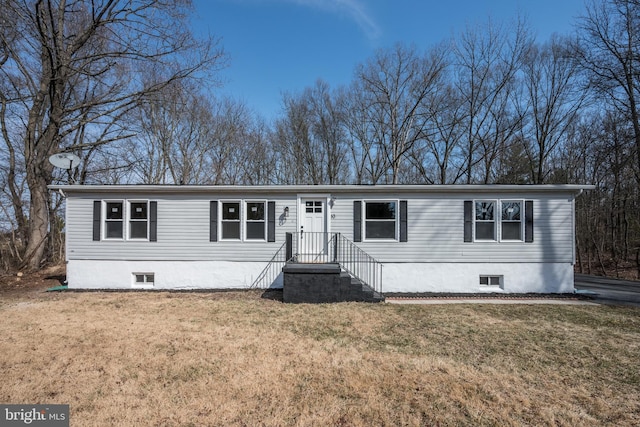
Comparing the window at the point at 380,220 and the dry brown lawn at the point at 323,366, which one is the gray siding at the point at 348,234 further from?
the dry brown lawn at the point at 323,366

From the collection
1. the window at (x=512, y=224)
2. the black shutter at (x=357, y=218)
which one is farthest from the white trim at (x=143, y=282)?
the window at (x=512, y=224)

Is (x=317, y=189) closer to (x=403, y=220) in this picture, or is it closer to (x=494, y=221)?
(x=403, y=220)

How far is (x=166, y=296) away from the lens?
8.41m

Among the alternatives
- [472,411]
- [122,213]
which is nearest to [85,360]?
[472,411]

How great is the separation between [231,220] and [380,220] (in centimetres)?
439

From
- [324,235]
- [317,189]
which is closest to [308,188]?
[317,189]

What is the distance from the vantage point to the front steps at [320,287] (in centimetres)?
776

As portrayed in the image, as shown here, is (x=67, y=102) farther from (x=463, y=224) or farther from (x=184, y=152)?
(x=463, y=224)

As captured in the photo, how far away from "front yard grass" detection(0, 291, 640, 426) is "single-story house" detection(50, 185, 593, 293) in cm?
214

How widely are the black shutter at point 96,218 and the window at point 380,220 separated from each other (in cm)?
789

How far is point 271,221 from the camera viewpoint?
9.20 metres

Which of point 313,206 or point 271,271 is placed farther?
point 313,206

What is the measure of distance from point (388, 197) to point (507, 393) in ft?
20.7

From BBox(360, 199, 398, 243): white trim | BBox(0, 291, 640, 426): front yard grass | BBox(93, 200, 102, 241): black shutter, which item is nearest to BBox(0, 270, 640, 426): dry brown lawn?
BBox(0, 291, 640, 426): front yard grass
